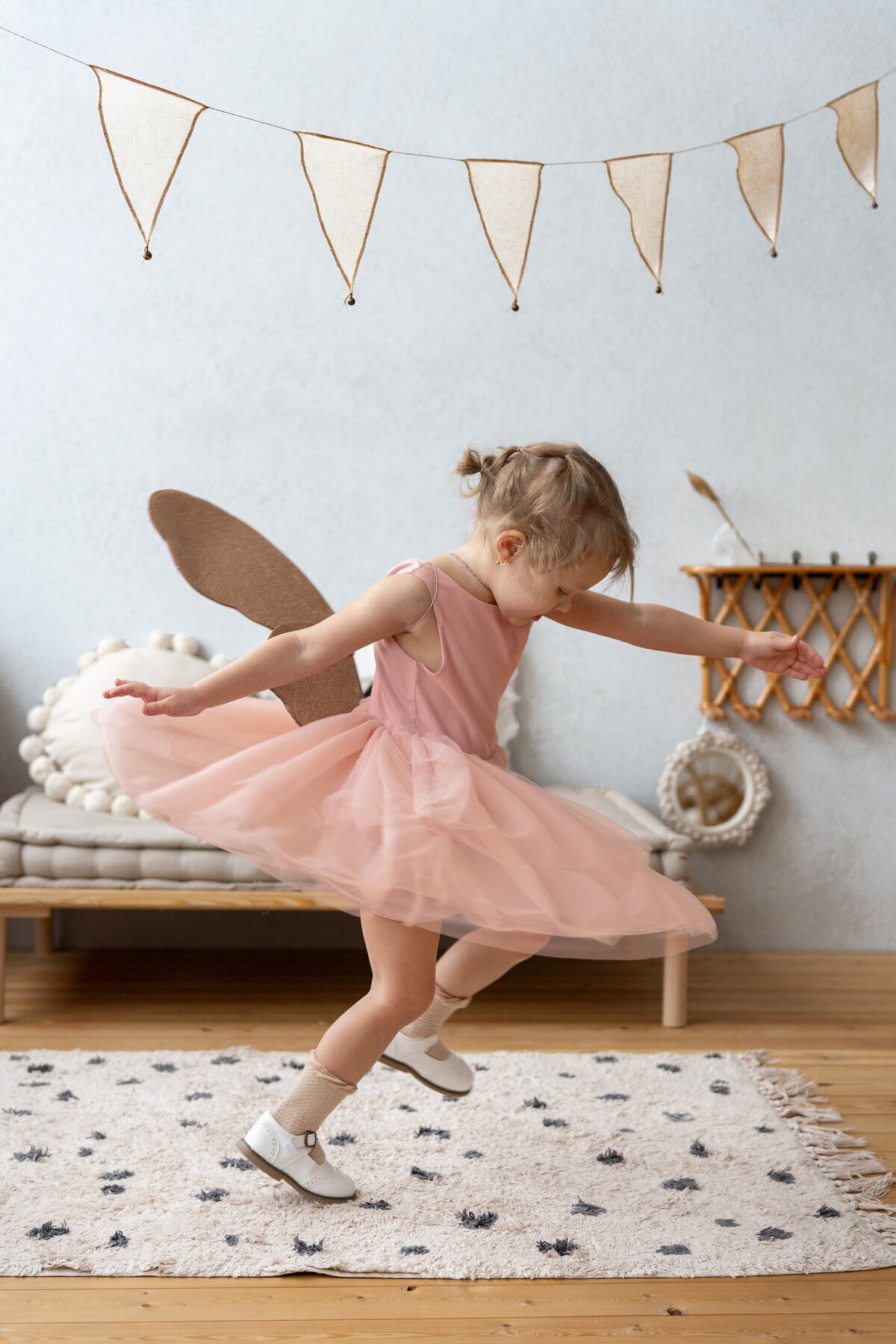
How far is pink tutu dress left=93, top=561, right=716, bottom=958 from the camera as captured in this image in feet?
4.47

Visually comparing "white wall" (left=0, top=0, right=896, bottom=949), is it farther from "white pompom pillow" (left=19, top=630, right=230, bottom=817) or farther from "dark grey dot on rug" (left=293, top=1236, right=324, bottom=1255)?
"dark grey dot on rug" (left=293, top=1236, right=324, bottom=1255)

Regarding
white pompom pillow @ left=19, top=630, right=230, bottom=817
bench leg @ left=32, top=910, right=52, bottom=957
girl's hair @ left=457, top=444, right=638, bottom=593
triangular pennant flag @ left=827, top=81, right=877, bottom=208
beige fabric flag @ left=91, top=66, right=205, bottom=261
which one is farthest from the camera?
bench leg @ left=32, top=910, right=52, bottom=957

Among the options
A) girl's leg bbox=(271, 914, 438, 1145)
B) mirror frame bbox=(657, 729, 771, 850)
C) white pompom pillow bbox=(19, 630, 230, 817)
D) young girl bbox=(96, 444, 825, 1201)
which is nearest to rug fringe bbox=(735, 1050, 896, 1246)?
young girl bbox=(96, 444, 825, 1201)

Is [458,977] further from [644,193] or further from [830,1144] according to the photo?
[644,193]

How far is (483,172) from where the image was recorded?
227cm

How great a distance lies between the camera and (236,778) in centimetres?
142

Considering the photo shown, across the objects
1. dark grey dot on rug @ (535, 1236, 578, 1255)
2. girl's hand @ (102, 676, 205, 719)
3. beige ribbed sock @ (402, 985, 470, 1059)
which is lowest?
dark grey dot on rug @ (535, 1236, 578, 1255)

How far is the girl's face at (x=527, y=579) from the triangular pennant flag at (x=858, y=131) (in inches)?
50.8

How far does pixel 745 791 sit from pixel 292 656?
189 cm

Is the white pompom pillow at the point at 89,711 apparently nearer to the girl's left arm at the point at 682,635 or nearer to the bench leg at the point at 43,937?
the bench leg at the point at 43,937

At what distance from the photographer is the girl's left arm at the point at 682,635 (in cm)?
166

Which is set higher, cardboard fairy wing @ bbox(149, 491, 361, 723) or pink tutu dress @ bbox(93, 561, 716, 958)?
cardboard fairy wing @ bbox(149, 491, 361, 723)

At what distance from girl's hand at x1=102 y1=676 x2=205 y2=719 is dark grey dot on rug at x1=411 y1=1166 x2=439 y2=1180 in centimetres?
78

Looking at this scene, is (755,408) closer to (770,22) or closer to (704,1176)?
(770,22)
